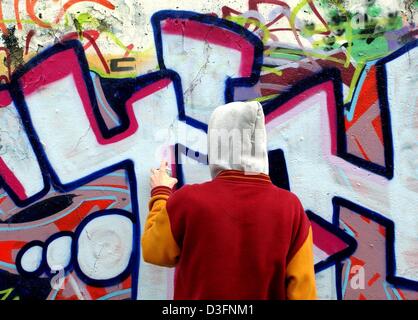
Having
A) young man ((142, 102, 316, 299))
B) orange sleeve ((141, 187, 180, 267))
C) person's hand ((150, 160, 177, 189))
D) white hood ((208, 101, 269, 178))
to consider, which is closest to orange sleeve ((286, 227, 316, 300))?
young man ((142, 102, 316, 299))

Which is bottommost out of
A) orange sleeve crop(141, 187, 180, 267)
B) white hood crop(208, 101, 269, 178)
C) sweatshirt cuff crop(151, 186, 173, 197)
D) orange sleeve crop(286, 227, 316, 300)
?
orange sleeve crop(286, 227, 316, 300)

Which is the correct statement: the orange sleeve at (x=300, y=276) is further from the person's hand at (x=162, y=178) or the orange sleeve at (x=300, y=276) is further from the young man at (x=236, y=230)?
the person's hand at (x=162, y=178)

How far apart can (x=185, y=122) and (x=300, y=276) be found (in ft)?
4.00

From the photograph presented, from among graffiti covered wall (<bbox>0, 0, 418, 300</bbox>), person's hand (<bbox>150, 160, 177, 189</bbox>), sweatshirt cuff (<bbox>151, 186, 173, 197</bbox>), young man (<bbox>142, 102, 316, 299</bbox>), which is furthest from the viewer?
graffiti covered wall (<bbox>0, 0, 418, 300</bbox>)

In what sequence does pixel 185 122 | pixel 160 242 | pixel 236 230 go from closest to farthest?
pixel 236 230 → pixel 160 242 → pixel 185 122

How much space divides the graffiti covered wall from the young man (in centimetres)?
77

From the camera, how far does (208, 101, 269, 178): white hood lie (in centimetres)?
210

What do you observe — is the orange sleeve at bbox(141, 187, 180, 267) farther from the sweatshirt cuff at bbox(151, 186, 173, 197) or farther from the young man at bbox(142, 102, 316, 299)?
the sweatshirt cuff at bbox(151, 186, 173, 197)

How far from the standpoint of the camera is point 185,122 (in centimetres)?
289

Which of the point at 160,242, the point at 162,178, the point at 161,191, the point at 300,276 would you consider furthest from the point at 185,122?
the point at 300,276

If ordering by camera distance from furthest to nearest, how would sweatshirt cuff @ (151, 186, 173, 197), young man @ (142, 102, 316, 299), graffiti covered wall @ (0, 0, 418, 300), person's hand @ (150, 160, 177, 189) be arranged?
graffiti covered wall @ (0, 0, 418, 300), person's hand @ (150, 160, 177, 189), sweatshirt cuff @ (151, 186, 173, 197), young man @ (142, 102, 316, 299)

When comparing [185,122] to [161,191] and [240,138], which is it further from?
[240,138]

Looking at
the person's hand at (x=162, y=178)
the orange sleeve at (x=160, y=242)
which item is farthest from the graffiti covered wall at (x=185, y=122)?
the orange sleeve at (x=160, y=242)

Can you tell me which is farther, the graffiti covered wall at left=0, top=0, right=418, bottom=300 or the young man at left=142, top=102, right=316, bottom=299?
the graffiti covered wall at left=0, top=0, right=418, bottom=300
